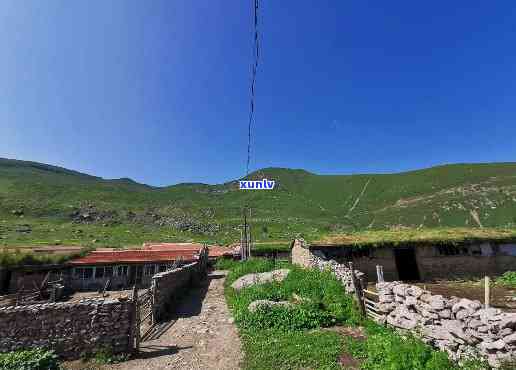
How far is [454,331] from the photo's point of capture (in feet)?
26.8

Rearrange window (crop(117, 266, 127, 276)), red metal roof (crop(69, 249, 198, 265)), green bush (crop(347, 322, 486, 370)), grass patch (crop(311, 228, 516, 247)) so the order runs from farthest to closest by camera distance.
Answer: window (crop(117, 266, 127, 276)) → red metal roof (crop(69, 249, 198, 265)) → grass patch (crop(311, 228, 516, 247)) → green bush (crop(347, 322, 486, 370))

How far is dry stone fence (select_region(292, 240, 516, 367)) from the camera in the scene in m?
7.05

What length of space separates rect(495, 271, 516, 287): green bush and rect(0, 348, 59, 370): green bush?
91.1ft

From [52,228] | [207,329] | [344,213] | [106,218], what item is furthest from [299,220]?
[207,329]

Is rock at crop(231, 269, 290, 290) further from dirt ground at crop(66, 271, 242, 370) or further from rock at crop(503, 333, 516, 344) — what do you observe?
rock at crop(503, 333, 516, 344)

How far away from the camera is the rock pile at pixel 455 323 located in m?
7.03

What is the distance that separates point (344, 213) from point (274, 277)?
12109 centimetres

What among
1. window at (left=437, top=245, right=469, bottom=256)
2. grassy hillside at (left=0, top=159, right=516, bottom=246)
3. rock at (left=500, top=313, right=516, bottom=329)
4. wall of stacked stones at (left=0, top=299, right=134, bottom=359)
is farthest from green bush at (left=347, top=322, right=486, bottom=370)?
grassy hillside at (left=0, top=159, right=516, bottom=246)

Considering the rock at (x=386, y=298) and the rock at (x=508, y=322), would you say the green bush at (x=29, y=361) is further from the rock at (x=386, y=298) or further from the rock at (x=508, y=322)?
the rock at (x=508, y=322)

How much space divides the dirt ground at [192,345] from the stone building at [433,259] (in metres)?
15.0

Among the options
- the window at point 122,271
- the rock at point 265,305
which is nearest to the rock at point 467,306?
the rock at point 265,305

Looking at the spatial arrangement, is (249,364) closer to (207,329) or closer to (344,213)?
(207,329)

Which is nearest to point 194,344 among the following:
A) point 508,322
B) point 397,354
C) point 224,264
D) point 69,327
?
point 69,327

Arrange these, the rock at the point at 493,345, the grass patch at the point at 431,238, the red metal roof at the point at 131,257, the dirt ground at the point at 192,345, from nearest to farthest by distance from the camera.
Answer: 1. the rock at the point at 493,345
2. the dirt ground at the point at 192,345
3. the grass patch at the point at 431,238
4. the red metal roof at the point at 131,257
